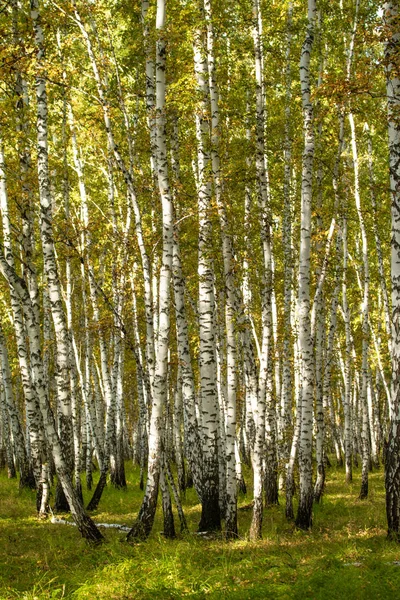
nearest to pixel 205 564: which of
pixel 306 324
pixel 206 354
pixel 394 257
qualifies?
pixel 206 354

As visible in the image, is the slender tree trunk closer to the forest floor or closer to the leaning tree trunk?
the forest floor

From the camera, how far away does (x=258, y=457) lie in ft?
38.0

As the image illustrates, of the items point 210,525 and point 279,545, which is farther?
point 210,525

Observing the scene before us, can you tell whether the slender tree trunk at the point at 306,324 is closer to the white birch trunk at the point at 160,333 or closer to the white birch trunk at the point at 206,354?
the white birch trunk at the point at 206,354

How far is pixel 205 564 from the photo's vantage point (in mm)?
8805

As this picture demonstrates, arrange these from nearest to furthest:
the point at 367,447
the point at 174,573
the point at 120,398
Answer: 1. the point at 174,573
2. the point at 367,447
3. the point at 120,398

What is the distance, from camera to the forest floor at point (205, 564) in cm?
710

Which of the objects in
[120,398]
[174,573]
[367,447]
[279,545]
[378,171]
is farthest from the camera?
[378,171]

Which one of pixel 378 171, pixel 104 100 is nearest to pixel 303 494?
pixel 104 100

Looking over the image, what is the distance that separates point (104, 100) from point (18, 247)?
926cm

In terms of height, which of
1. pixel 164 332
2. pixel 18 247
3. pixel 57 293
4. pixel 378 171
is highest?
pixel 378 171

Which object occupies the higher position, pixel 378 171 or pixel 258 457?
pixel 378 171

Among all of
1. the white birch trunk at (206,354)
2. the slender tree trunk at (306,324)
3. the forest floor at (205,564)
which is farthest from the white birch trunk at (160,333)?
the slender tree trunk at (306,324)

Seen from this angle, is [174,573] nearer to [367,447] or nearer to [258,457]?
[258,457]
